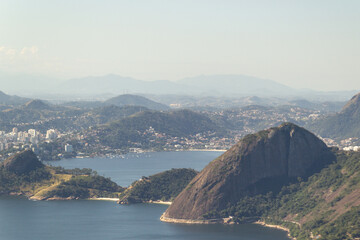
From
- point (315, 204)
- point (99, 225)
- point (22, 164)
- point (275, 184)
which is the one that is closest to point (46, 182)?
point (22, 164)

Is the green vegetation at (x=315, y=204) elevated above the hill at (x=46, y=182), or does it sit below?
above

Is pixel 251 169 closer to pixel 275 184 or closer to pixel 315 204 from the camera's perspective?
pixel 275 184

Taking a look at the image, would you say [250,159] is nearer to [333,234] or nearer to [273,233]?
[273,233]

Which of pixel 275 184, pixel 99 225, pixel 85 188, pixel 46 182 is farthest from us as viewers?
pixel 46 182

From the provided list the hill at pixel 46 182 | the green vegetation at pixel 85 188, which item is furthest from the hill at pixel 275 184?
the hill at pixel 46 182

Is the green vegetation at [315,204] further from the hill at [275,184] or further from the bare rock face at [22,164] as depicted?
the bare rock face at [22,164]

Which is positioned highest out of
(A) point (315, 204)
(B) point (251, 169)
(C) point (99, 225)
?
(B) point (251, 169)

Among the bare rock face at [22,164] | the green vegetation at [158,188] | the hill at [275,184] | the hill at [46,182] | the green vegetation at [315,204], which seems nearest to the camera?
the green vegetation at [315,204]
